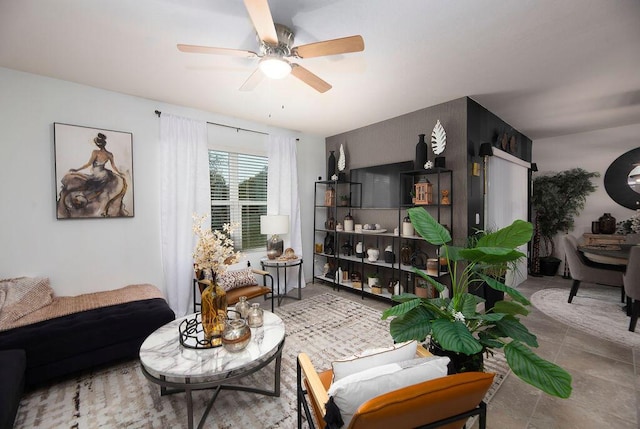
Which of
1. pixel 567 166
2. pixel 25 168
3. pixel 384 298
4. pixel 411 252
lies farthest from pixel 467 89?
pixel 25 168

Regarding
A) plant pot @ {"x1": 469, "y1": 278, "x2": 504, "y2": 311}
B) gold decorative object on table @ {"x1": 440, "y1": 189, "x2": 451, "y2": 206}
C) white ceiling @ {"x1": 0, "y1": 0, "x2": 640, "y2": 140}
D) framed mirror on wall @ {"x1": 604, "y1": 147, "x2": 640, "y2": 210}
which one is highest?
white ceiling @ {"x1": 0, "y1": 0, "x2": 640, "y2": 140}

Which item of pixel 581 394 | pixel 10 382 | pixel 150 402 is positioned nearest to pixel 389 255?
pixel 581 394

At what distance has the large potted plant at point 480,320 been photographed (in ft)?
3.73

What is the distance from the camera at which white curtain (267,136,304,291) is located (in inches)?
171

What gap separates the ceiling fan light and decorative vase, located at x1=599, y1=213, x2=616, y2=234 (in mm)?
5938

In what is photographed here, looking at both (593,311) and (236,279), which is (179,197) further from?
(593,311)

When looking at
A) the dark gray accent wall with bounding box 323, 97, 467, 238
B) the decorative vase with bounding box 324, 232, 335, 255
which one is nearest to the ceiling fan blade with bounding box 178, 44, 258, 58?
the dark gray accent wall with bounding box 323, 97, 467, 238

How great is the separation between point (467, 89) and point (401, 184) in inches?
52.7

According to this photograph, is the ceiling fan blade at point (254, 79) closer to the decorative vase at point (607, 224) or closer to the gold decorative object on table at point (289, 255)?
the gold decorative object on table at point (289, 255)

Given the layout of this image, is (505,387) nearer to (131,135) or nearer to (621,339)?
(621,339)

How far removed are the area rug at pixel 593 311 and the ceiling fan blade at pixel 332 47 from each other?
3.78m

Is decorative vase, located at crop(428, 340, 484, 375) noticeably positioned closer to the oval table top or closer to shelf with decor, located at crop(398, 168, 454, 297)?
the oval table top

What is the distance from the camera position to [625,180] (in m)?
4.59

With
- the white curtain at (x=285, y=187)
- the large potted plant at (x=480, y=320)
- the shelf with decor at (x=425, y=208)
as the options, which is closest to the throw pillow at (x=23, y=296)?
the white curtain at (x=285, y=187)
